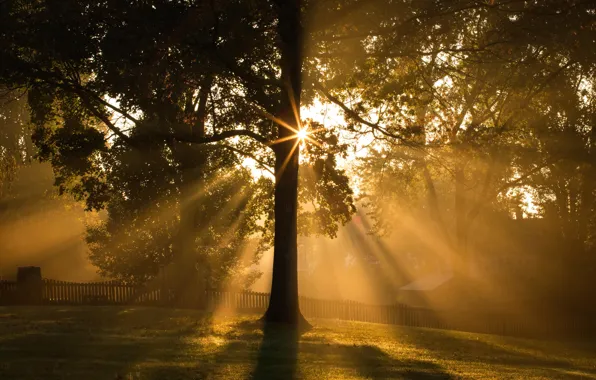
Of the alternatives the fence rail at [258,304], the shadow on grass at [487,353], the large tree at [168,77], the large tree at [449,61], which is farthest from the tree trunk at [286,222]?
the fence rail at [258,304]

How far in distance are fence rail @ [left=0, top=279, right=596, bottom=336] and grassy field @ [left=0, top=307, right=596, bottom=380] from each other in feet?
18.6

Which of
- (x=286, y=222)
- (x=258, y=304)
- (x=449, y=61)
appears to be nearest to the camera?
(x=286, y=222)

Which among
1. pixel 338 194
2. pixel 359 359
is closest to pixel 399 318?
pixel 338 194

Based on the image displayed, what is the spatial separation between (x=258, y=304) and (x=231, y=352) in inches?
754

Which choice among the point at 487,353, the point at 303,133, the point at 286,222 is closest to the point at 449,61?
the point at 303,133

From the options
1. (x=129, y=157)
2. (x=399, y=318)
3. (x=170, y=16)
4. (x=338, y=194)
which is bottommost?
(x=399, y=318)

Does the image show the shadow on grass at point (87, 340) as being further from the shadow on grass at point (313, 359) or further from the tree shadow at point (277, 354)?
the tree shadow at point (277, 354)

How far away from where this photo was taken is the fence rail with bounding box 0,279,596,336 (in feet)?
106

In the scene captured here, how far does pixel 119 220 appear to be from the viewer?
40844mm

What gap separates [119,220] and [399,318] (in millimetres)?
16276

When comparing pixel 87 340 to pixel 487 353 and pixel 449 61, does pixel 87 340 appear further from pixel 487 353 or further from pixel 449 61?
pixel 449 61

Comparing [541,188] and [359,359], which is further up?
[541,188]

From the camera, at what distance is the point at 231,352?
53.6 feet

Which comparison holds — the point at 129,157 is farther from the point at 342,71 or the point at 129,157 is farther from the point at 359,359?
the point at 359,359
